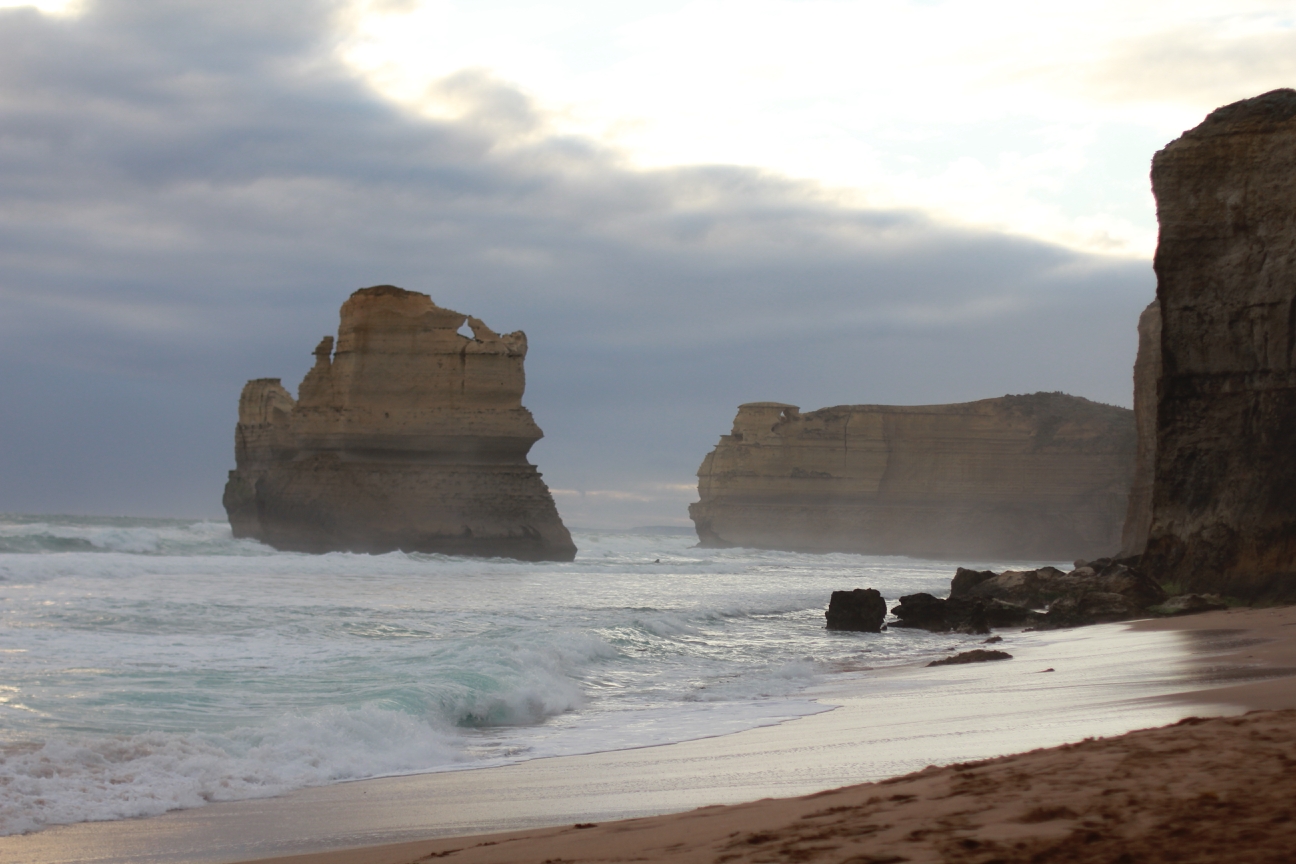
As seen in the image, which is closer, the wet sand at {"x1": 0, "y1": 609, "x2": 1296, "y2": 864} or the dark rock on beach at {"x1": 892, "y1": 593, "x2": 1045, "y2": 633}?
the wet sand at {"x1": 0, "y1": 609, "x2": 1296, "y2": 864}

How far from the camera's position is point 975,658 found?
36.2ft

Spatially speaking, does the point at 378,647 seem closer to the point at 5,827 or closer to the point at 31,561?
the point at 5,827

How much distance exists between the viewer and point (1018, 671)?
941cm

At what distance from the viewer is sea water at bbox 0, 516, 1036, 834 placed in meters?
5.99

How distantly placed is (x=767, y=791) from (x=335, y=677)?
5.58 m

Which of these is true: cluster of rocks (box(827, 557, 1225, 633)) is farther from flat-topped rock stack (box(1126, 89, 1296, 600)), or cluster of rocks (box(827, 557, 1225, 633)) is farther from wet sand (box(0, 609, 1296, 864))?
wet sand (box(0, 609, 1296, 864))

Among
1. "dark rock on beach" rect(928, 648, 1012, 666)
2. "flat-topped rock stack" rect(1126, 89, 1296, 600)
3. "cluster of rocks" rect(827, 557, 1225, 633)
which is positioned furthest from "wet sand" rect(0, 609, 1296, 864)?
"flat-topped rock stack" rect(1126, 89, 1296, 600)

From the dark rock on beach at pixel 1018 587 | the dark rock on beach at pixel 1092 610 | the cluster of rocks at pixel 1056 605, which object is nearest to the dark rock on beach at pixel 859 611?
the cluster of rocks at pixel 1056 605

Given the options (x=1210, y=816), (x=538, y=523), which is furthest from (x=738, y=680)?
(x=538, y=523)

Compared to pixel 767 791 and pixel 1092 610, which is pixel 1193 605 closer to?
pixel 1092 610

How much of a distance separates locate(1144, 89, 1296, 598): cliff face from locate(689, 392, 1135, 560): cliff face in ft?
141

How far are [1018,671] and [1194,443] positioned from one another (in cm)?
830

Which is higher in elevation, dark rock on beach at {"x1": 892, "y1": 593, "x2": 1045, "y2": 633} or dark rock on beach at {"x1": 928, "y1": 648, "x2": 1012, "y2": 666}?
dark rock on beach at {"x1": 928, "y1": 648, "x2": 1012, "y2": 666}

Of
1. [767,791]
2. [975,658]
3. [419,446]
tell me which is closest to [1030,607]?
[975,658]
